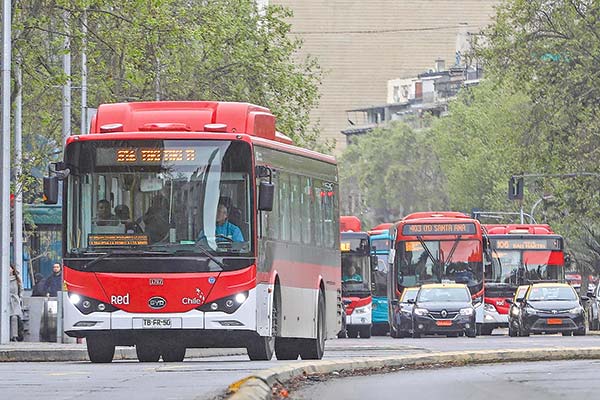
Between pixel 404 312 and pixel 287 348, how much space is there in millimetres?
24996

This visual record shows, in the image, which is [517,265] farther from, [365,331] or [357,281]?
[365,331]

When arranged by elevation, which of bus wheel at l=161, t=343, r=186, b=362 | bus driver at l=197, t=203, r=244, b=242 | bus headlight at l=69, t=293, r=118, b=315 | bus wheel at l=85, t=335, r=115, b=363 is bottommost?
bus wheel at l=161, t=343, r=186, b=362

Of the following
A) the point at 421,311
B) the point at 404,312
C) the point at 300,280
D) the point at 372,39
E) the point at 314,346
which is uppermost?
the point at 372,39

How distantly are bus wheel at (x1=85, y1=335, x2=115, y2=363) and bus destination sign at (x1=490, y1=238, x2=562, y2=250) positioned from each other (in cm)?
3468

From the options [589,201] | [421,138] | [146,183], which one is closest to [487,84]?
[421,138]

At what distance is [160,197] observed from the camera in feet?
78.1

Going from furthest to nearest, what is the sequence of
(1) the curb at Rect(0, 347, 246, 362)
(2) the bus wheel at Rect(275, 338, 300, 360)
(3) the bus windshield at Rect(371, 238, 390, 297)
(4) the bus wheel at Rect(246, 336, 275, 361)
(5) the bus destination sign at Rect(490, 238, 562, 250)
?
(3) the bus windshield at Rect(371, 238, 390, 297) → (5) the bus destination sign at Rect(490, 238, 562, 250) → (1) the curb at Rect(0, 347, 246, 362) → (2) the bus wheel at Rect(275, 338, 300, 360) → (4) the bus wheel at Rect(246, 336, 275, 361)

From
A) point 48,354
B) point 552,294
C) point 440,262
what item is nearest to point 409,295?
point 440,262

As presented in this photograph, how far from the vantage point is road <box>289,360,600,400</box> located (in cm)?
1611

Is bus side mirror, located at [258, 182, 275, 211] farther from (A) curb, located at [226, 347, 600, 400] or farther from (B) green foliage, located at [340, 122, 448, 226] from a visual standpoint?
(B) green foliage, located at [340, 122, 448, 226]

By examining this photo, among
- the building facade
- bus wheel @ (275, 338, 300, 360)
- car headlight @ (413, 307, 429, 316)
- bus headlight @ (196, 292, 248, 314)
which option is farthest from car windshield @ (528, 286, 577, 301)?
the building facade

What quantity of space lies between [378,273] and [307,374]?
1638 inches

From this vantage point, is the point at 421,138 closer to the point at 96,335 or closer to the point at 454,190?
the point at 454,190

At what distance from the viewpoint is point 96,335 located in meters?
24.3
